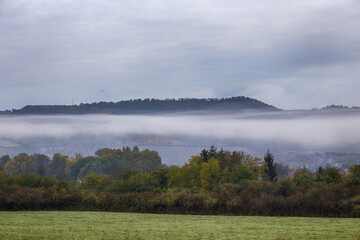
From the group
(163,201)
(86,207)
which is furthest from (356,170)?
(86,207)

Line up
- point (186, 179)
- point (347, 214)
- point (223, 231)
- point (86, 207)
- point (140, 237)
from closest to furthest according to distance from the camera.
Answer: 1. point (140, 237)
2. point (223, 231)
3. point (347, 214)
4. point (86, 207)
5. point (186, 179)

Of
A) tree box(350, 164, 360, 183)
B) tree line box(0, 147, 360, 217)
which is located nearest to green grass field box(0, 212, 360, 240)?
tree line box(0, 147, 360, 217)

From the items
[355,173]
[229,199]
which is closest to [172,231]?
[229,199]

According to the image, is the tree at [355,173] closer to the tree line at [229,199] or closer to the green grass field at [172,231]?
the tree line at [229,199]

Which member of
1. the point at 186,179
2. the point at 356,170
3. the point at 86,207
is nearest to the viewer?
the point at 356,170

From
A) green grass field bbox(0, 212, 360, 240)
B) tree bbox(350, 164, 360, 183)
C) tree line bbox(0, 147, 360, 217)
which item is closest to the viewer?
green grass field bbox(0, 212, 360, 240)

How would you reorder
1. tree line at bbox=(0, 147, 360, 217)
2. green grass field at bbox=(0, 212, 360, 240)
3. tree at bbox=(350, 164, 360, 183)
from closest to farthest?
green grass field at bbox=(0, 212, 360, 240) → tree line at bbox=(0, 147, 360, 217) → tree at bbox=(350, 164, 360, 183)

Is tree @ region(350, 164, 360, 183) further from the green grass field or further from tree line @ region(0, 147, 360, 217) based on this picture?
the green grass field

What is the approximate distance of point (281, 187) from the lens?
52.2 m

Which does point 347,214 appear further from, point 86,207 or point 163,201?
point 86,207

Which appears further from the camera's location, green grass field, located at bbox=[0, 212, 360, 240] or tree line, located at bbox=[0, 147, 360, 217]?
tree line, located at bbox=[0, 147, 360, 217]

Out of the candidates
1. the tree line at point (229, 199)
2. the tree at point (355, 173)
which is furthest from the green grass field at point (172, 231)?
the tree at point (355, 173)

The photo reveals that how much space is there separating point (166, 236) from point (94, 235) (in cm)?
423

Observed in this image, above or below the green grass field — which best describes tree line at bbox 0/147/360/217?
below
